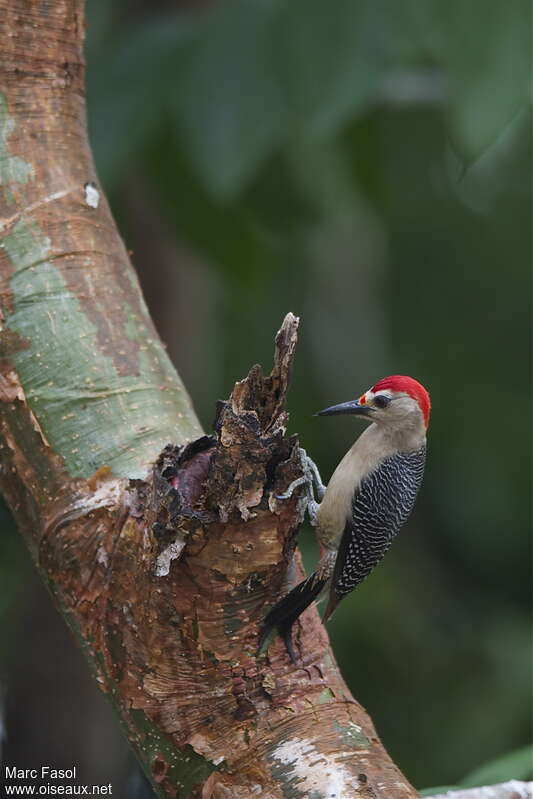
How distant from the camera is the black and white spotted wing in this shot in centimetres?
316

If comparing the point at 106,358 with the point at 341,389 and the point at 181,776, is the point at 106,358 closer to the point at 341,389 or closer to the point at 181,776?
the point at 181,776

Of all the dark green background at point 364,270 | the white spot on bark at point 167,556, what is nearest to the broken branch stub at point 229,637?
the white spot on bark at point 167,556

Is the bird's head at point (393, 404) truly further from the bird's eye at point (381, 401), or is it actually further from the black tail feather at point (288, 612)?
the black tail feather at point (288, 612)

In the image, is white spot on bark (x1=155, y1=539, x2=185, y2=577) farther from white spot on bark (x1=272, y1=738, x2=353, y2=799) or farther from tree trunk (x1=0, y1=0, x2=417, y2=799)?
white spot on bark (x1=272, y1=738, x2=353, y2=799)

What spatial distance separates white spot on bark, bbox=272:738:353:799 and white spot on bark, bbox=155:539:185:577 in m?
0.44

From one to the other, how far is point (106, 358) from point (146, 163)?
225 centimetres

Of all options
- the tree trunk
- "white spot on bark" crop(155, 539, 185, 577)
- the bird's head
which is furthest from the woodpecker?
"white spot on bark" crop(155, 539, 185, 577)

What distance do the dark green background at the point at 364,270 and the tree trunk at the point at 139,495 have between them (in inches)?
29.6

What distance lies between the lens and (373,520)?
3.23m

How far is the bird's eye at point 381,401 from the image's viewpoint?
3.14m

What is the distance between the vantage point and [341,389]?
8828mm

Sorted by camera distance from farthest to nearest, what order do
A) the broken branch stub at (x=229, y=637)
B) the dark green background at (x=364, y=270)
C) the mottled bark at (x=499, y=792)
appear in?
the dark green background at (x=364, y=270)
the mottled bark at (x=499, y=792)
the broken branch stub at (x=229, y=637)

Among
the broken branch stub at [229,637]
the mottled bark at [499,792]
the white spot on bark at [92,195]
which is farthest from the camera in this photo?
the white spot on bark at [92,195]

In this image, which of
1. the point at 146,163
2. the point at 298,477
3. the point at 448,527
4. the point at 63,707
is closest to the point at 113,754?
the point at 63,707
